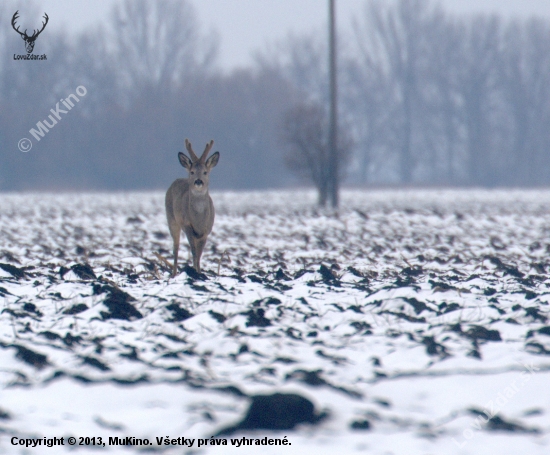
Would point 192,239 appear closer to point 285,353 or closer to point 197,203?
point 197,203

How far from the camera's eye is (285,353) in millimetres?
4684

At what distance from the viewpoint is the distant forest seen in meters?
49.3

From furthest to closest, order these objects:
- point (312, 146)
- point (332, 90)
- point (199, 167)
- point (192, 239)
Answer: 1. point (312, 146)
2. point (332, 90)
3. point (199, 167)
4. point (192, 239)

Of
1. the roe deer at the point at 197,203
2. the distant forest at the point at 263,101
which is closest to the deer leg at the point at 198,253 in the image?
the roe deer at the point at 197,203

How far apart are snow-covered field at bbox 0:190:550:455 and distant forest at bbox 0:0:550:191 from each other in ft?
112

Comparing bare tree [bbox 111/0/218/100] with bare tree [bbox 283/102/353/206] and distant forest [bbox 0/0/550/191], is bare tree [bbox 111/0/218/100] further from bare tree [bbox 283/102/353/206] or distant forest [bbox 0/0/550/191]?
bare tree [bbox 283/102/353/206]

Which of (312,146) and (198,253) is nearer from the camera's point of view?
(198,253)

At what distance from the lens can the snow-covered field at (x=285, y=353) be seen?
362 centimetres

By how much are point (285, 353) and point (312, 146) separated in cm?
1878

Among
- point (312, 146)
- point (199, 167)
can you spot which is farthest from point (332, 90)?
point (199, 167)

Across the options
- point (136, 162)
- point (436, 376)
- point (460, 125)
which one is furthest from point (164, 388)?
point (460, 125)

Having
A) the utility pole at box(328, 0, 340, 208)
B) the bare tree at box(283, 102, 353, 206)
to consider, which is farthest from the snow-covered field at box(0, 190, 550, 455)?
the bare tree at box(283, 102, 353, 206)

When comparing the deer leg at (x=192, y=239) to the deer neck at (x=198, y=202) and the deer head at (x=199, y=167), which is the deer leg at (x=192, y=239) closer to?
the deer neck at (x=198, y=202)

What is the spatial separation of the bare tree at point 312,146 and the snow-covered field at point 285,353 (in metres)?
14.3
